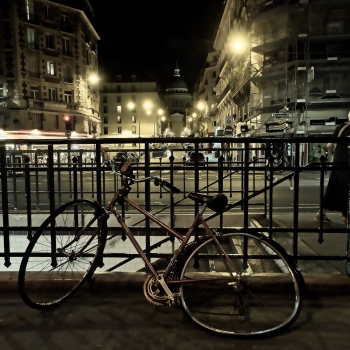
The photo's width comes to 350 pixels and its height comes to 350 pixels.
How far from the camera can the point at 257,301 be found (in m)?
3.58

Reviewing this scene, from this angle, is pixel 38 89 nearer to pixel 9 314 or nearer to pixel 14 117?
pixel 14 117

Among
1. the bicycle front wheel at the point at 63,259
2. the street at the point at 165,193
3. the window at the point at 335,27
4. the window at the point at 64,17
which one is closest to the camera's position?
the bicycle front wheel at the point at 63,259

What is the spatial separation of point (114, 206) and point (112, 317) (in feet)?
3.38

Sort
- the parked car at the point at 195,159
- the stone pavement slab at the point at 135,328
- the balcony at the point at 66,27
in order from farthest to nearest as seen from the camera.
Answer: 1. the balcony at the point at 66,27
2. the parked car at the point at 195,159
3. the stone pavement slab at the point at 135,328

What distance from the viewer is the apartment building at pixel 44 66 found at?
41.8 m

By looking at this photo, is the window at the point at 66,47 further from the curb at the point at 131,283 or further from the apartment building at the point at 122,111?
the curb at the point at 131,283

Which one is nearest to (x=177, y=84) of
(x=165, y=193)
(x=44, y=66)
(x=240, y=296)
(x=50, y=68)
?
(x=50, y=68)

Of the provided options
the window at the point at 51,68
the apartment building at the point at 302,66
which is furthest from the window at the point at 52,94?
the apartment building at the point at 302,66

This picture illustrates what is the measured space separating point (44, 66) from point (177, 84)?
151 m

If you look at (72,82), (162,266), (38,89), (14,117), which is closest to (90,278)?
(162,266)

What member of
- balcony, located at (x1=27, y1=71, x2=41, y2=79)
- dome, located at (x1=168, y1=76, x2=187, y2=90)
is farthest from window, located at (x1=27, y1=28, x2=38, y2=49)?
dome, located at (x1=168, y1=76, x2=187, y2=90)

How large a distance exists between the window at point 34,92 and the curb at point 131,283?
44.1m

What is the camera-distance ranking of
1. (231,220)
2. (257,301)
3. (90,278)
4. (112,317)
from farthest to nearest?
(231,220) → (90,278) → (257,301) → (112,317)

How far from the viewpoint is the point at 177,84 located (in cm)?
19175
